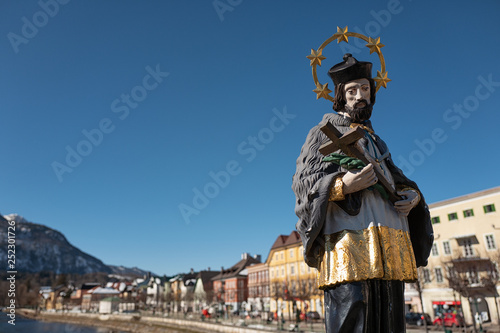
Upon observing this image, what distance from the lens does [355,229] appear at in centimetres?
331

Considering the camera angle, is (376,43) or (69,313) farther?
(69,313)

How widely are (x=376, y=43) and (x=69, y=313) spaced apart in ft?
343

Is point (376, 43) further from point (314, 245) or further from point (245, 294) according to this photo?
point (245, 294)

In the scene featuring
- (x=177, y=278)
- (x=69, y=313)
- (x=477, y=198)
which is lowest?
(x=69, y=313)

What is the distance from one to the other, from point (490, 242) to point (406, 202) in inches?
1497

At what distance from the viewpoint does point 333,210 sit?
133 inches

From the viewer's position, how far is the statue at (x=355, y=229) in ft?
10.3

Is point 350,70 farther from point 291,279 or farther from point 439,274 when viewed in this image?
point 291,279

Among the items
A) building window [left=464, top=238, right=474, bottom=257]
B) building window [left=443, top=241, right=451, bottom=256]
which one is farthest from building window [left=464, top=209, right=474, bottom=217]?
building window [left=443, top=241, right=451, bottom=256]

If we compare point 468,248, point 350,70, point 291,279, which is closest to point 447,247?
point 468,248

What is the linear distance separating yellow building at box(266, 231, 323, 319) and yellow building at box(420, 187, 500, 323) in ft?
48.6

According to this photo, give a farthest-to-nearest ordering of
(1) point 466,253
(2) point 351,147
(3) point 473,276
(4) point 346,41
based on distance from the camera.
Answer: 1. (1) point 466,253
2. (3) point 473,276
3. (4) point 346,41
4. (2) point 351,147

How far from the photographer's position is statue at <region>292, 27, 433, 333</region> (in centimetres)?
313

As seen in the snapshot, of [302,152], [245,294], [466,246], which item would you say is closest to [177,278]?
[245,294]
